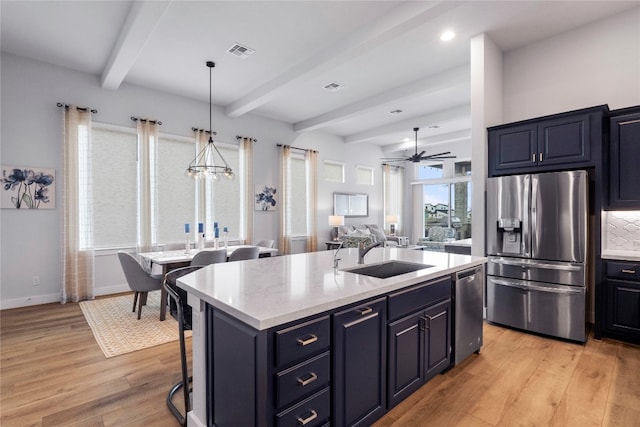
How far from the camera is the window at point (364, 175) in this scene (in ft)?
30.6

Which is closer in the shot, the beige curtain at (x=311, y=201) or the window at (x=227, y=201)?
the window at (x=227, y=201)

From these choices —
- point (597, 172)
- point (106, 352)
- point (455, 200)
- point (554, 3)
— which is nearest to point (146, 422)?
point (106, 352)

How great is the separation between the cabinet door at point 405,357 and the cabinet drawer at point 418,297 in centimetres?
5

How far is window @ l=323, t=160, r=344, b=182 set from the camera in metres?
8.41

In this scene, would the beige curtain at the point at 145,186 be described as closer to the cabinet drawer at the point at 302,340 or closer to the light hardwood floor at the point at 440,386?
the light hardwood floor at the point at 440,386

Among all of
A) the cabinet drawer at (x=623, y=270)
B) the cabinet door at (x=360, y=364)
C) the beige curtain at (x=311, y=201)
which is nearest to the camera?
the cabinet door at (x=360, y=364)

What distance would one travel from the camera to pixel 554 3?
311 centimetres

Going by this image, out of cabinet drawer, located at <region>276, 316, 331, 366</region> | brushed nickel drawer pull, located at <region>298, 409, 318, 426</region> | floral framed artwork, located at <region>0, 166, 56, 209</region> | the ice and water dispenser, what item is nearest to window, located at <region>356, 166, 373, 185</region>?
the ice and water dispenser

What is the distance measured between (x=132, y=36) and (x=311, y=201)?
4.98 meters

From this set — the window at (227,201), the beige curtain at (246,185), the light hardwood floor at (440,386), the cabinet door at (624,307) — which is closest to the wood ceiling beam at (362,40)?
the beige curtain at (246,185)

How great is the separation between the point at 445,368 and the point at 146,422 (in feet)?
7.02

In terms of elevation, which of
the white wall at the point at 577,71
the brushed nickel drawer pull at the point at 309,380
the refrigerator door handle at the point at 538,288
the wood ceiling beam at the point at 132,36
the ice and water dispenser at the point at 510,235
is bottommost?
the refrigerator door handle at the point at 538,288

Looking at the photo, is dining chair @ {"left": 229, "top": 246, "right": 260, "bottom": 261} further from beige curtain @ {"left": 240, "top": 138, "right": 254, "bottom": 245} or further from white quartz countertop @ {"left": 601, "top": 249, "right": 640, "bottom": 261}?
white quartz countertop @ {"left": 601, "top": 249, "right": 640, "bottom": 261}

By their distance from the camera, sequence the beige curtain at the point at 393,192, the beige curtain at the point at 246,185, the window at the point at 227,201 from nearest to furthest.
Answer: the window at the point at 227,201
the beige curtain at the point at 246,185
the beige curtain at the point at 393,192
